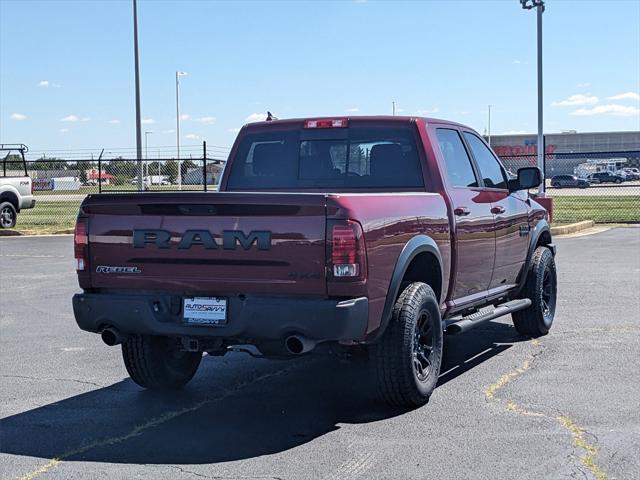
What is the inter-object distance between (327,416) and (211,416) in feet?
2.52

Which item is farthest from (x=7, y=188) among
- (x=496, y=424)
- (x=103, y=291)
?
(x=496, y=424)

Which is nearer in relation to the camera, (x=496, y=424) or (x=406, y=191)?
(x=496, y=424)

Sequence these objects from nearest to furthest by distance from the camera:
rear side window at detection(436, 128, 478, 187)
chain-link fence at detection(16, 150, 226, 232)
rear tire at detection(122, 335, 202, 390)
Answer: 1. rear tire at detection(122, 335, 202, 390)
2. rear side window at detection(436, 128, 478, 187)
3. chain-link fence at detection(16, 150, 226, 232)

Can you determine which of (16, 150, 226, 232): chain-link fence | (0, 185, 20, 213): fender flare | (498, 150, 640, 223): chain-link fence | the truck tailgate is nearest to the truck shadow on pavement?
the truck tailgate

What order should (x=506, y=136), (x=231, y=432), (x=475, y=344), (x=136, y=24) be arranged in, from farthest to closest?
(x=506, y=136) → (x=136, y=24) → (x=475, y=344) → (x=231, y=432)

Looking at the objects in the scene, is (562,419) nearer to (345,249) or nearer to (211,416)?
(345,249)

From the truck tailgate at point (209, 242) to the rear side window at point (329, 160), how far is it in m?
1.68

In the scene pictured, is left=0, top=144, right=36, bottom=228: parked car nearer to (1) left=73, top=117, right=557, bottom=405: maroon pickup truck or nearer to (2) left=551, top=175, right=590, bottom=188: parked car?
(1) left=73, top=117, right=557, bottom=405: maroon pickup truck

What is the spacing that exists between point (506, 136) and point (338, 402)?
→ 93057mm

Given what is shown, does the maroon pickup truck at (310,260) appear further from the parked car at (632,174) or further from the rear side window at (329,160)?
the parked car at (632,174)

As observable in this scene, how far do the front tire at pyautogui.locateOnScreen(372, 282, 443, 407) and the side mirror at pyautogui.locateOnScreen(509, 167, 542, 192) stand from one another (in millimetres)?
2367

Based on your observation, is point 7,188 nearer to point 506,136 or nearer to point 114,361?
point 114,361

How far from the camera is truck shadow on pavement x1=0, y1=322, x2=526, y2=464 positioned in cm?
506

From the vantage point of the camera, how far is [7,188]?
22984mm
